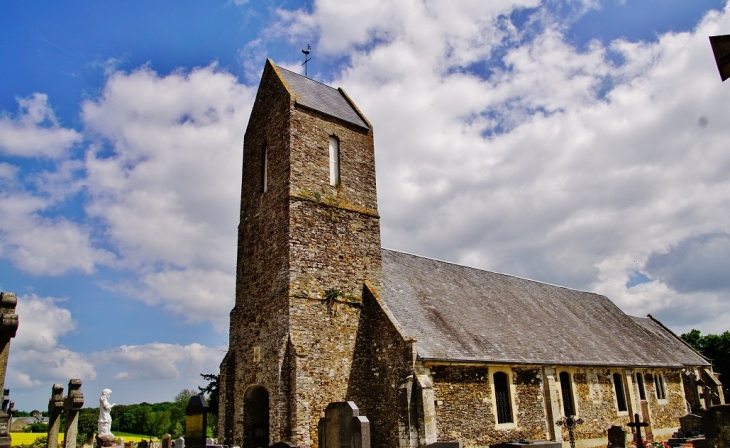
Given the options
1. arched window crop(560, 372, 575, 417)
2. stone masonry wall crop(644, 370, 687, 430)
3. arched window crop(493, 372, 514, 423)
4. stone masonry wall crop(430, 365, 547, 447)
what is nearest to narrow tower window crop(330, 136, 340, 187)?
stone masonry wall crop(430, 365, 547, 447)

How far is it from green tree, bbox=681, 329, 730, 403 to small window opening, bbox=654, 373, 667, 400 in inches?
675

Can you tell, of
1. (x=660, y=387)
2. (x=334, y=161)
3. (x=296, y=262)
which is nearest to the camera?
(x=296, y=262)

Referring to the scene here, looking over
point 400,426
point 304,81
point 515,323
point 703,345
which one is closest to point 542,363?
point 515,323

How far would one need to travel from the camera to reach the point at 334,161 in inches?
810

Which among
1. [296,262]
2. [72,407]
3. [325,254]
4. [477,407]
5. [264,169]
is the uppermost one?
[264,169]

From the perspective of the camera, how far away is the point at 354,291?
1905 cm

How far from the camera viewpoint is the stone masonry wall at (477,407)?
674 inches

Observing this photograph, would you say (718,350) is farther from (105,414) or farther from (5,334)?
(5,334)

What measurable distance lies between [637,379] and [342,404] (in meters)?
19.6

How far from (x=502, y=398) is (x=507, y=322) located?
4871mm

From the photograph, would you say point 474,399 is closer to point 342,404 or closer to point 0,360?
point 342,404

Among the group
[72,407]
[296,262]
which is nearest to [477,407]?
[296,262]

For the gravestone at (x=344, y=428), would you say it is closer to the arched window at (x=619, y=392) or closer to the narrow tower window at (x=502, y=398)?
the narrow tower window at (x=502, y=398)

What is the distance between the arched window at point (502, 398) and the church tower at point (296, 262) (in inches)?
218
